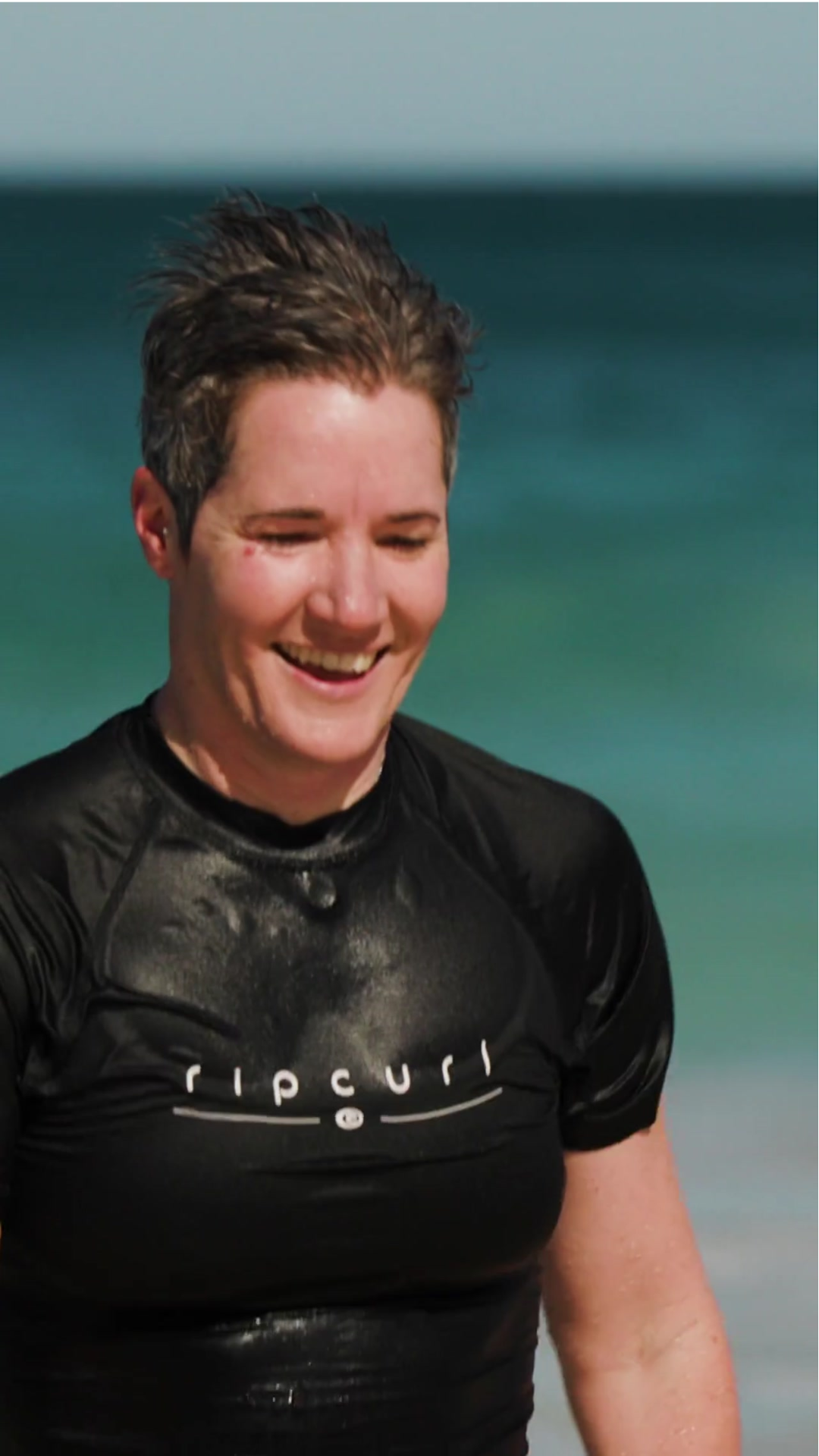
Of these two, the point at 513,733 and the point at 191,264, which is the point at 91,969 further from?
the point at 513,733

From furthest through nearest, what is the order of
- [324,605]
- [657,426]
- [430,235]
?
[430,235], [657,426], [324,605]

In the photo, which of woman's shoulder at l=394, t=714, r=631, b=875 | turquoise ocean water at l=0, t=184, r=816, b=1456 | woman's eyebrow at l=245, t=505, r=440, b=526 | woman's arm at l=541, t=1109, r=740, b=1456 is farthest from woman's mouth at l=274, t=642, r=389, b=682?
woman's arm at l=541, t=1109, r=740, b=1456

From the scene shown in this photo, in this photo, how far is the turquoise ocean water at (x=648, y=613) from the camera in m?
5.93

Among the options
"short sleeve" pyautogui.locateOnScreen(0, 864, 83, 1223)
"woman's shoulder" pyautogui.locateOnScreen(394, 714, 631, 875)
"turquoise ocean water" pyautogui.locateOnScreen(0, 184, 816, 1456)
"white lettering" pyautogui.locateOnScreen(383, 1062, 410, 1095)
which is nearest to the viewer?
"short sleeve" pyautogui.locateOnScreen(0, 864, 83, 1223)

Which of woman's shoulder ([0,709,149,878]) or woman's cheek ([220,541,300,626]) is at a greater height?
woman's cheek ([220,541,300,626])

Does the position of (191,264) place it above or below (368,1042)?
above

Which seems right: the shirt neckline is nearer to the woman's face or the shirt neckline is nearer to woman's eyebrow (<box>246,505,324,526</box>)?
the woman's face

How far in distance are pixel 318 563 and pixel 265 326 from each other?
0.64ft

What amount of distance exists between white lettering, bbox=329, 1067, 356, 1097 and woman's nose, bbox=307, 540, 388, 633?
374mm

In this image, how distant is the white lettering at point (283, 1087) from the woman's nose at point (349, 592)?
377 millimetres

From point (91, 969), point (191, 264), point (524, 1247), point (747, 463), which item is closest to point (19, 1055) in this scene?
point (91, 969)

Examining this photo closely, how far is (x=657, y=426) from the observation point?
15.6m

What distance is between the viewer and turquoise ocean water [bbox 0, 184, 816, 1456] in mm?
5930

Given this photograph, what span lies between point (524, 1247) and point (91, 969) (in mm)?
458
